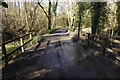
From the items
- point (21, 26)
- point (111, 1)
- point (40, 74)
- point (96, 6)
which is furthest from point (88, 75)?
point (21, 26)

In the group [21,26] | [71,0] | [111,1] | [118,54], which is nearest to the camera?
[118,54]

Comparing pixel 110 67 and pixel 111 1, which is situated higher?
pixel 111 1

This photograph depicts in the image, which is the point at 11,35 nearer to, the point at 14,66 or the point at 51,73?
the point at 14,66

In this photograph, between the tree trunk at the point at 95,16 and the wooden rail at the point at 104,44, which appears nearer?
the wooden rail at the point at 104,44

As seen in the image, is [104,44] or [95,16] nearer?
[104,44]

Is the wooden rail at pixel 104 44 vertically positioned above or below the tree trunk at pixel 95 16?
below

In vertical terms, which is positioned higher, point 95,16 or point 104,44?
point 95,16

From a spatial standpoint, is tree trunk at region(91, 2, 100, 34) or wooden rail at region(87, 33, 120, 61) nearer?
wooden rail at region(87, 33, 120, 61)

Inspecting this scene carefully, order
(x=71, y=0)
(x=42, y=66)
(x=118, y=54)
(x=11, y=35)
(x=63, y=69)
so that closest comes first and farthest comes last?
1. (x=63, y=69)
2. (x=42, y=66)
3. (x=118, y=54)
4. (x=11, y=35)
5. (x=71, y=0)

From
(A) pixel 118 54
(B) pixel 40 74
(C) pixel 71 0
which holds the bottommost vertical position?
(B) pixel 40 74

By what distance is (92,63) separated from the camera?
570 cm

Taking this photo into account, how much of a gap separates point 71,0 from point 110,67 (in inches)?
907

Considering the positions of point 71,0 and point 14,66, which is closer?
point 14,66

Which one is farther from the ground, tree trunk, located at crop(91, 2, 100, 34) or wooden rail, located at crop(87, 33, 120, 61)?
tree trunk, located at crop(91, 2, 100, 34)
